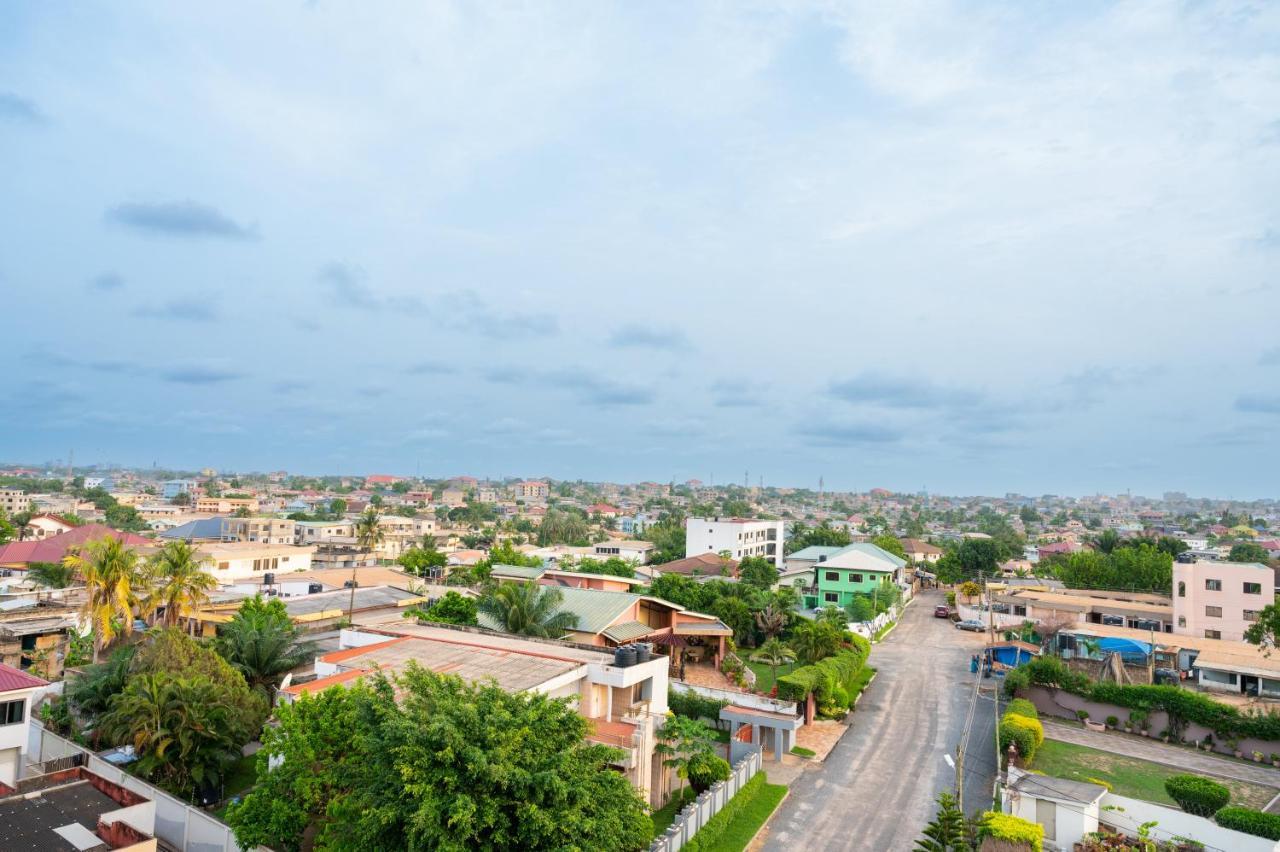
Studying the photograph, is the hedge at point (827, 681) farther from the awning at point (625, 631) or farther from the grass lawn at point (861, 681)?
the awning at point (625, 631)

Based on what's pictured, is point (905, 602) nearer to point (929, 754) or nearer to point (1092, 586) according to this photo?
point (1092, 586)

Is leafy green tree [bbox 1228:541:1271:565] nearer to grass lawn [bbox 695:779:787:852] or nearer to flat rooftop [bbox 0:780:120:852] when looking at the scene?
grass lawn [bbox 695:779:787:852]

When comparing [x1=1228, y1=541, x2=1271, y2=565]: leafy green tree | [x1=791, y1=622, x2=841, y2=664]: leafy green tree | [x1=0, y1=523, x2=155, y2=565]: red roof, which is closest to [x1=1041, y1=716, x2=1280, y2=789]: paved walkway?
[x1=791, y1=622, x2=841, y2=664]: leafy green tree

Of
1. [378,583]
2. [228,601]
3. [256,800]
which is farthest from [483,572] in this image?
[256,800]

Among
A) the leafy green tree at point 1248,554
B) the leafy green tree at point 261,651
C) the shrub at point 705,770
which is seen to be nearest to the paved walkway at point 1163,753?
the shrub at point 705,770

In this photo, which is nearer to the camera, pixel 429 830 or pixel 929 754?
pixel 429 830

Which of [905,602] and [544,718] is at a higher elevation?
[544,718]

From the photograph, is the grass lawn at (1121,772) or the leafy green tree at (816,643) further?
the leafy green tree at (816,643)
